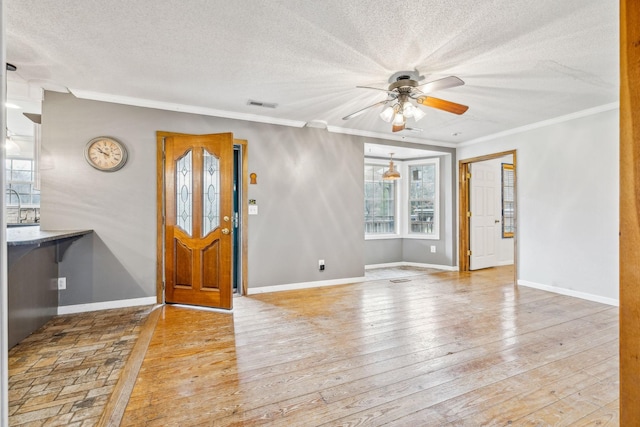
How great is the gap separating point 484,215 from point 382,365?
15.6 feet

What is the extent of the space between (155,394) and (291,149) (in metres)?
3.25

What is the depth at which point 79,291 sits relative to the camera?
337 centimetres

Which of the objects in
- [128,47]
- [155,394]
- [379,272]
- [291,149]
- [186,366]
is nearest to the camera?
[155,394]

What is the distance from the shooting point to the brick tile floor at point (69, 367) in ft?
5.62

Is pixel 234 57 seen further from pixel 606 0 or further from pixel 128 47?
pixel 606 0

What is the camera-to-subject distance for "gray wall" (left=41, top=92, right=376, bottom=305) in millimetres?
3342

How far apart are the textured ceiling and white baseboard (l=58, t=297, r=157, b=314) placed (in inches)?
90.3

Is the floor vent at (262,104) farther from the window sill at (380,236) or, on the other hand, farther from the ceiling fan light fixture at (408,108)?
the window sill at (380,236)

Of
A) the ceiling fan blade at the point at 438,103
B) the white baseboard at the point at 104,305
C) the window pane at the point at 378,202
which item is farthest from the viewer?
the window pane at the point at 378,202

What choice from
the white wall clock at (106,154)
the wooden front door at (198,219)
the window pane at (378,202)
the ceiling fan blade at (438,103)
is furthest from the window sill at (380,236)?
A: the white wall clock at (106,154)

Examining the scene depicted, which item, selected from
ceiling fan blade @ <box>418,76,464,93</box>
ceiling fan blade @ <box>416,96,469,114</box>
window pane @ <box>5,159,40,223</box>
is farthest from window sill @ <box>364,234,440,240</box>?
window pane @ <box>5,159,40,223</box>

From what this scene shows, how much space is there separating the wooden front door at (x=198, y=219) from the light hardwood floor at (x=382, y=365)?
11.9 inches

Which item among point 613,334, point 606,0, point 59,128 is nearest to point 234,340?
point 59,128

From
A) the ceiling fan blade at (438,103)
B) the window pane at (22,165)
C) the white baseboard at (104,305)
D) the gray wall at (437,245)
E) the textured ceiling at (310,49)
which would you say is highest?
the textured ceiling at (310,49)
